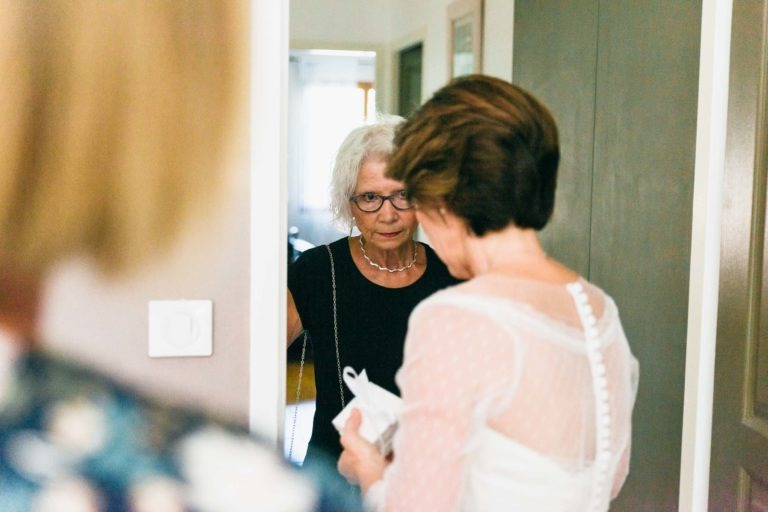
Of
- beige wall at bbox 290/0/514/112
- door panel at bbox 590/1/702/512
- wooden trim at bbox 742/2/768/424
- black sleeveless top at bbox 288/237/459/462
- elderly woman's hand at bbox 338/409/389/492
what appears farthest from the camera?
beige wall at bbox 290/0/514/112

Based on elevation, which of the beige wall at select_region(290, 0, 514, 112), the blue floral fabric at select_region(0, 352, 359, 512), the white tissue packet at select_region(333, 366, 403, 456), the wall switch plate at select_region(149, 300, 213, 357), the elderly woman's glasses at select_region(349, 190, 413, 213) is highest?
the beige wall at select_region(290, 0, 514, 112)

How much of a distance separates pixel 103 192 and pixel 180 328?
26cm

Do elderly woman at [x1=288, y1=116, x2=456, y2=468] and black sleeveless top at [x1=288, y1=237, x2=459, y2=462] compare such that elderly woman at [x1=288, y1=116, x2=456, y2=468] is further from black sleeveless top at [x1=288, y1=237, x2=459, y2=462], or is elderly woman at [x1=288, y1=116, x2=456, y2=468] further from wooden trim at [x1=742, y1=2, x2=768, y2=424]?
wooden trim at [x1=742, y1=2, x2=768, y2=424]

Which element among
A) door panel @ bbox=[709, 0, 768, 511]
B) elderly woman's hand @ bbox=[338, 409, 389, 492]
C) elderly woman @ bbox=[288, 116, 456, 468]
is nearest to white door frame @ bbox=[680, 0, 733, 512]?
door panel @ bbox=[709, 0, 768, 511]

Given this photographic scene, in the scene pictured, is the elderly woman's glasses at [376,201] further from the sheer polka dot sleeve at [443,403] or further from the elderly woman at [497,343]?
the sheer polka dot sleeve at [443,403]

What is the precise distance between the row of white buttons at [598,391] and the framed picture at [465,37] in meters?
2.73

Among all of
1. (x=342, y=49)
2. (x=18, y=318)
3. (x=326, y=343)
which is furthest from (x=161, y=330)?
(x=342, y=49)

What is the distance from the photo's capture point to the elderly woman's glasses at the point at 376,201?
1.74m

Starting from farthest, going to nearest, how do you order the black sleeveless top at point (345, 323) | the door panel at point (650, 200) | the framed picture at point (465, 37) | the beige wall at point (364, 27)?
the beige wall at point (364, 27), the framed picture at point (465, 37), the door panel at point (650, 200), the black sleeveless top at point (345, 323)

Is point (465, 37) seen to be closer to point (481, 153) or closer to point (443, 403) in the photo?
A: point (481, 153)

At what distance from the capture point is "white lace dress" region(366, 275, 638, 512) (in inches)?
38.4

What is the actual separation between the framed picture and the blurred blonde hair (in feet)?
7.87

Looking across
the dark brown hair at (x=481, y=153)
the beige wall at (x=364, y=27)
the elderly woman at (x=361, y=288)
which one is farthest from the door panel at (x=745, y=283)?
the beige wall at (x=364, y=27)

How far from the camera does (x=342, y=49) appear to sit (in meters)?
5.48
